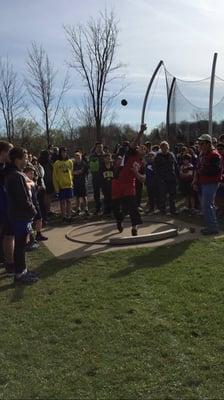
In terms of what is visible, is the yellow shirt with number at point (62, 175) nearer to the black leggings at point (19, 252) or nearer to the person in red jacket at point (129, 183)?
the person in red jacket at point (129, 183)

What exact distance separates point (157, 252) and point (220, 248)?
102 centimetres

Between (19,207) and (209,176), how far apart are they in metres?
4.07

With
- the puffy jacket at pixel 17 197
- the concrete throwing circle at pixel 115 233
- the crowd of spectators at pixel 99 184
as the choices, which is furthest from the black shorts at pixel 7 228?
the concrete throwing circle at pixel 115 233

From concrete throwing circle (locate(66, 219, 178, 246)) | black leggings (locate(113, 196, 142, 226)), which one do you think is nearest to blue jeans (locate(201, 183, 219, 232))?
concrete throwing circle (locate(66, 219, 178, 246))

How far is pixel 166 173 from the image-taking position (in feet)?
43.2

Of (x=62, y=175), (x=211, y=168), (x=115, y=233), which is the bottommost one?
(x=115, y=233)

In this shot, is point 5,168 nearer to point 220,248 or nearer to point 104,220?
point 220,248

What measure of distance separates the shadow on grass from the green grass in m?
0.02

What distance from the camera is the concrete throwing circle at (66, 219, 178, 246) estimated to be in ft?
30.8

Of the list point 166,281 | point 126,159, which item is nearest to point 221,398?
point 166,281

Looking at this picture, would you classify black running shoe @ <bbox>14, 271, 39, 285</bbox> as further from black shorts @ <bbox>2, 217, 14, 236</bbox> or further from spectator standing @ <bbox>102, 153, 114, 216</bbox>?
spectator standing @ <bbox>102, 153, 114, 216</bbox>

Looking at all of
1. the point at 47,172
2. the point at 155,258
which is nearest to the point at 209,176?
the point at 155,258

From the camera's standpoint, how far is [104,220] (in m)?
12.9

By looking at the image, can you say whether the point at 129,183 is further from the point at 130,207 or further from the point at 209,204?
the point at 209,204
